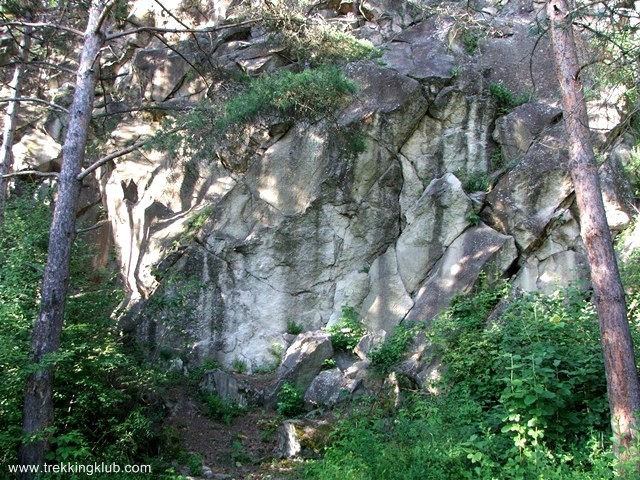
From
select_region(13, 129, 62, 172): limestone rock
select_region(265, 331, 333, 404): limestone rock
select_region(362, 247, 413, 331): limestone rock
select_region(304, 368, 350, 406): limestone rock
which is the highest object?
select_region(13, 129, 62, 172): limestone rock

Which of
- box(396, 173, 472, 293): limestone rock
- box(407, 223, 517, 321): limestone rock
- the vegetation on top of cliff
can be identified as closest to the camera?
the vegetation on top of cliff

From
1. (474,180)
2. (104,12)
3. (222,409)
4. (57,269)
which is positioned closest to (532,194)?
(474,180)

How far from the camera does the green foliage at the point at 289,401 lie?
975cm

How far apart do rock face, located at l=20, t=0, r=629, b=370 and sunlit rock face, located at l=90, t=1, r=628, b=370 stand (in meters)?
0.03

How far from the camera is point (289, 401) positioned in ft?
32.2

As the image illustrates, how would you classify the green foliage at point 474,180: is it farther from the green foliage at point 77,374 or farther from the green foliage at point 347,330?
the green foliage at point 77,374

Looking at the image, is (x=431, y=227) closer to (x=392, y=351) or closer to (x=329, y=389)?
(x=392, y=351)

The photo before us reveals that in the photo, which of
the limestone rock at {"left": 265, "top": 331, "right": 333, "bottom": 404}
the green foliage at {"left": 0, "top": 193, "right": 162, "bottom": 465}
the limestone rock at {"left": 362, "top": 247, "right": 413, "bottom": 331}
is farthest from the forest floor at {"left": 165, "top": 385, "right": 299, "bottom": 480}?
the limestone rock at {"left": 362, "top": 247, "right": 413, "bottom": 331}

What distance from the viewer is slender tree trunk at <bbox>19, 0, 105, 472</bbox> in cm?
709

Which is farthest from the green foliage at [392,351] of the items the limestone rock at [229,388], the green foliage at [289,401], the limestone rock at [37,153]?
the limestone rock at [37,153]

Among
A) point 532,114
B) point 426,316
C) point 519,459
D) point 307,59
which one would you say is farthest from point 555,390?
point 307,59

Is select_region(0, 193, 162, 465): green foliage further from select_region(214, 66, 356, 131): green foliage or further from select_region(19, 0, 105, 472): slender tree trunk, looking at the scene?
select_region(214, 66, 356, 131): green foliage

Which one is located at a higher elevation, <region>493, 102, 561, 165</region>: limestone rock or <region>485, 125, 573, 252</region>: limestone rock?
<region>493, 102, 561, 165</region>: limestone rock

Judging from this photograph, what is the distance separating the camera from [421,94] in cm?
1288
